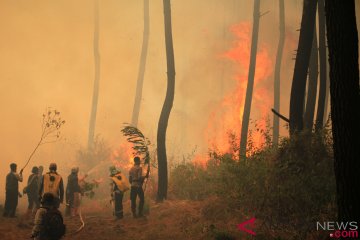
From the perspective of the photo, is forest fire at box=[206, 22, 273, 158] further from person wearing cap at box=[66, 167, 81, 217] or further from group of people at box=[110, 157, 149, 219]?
group of people at box=[110, 157, 149, 219]

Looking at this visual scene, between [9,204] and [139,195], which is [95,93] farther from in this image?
[139,195]

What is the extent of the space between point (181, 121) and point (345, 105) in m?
48.9

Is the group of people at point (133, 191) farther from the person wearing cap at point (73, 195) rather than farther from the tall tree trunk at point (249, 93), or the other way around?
the tall tree trunk at point (249, 93)

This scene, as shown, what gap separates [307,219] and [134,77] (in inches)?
1739

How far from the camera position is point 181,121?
5472cm

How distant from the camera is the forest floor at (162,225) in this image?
10.7 metres

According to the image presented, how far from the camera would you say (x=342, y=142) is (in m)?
5.91

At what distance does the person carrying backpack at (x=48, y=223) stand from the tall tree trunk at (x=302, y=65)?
810 centimetres

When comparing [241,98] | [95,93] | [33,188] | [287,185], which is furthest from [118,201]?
[241,98]

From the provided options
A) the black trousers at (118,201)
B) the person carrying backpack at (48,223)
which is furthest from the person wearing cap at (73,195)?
the person carrying backpack at (48,223)

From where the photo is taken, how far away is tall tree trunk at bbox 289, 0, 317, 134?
1212 cm

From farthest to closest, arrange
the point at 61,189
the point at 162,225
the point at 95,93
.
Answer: the point at 95,93 < the point at 162,225 < the point at 61,189

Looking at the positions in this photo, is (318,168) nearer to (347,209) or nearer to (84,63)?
(347,209)

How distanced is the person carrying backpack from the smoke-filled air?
0.02 metres
